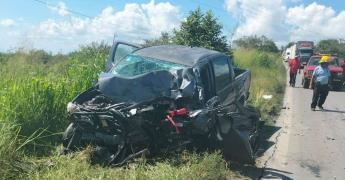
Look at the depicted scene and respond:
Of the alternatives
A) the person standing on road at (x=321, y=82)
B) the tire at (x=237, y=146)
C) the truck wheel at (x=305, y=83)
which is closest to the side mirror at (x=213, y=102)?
the tire at (x=237, y=146)

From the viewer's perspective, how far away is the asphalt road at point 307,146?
832cm

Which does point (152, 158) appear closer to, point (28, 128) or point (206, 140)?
point (206, 140)

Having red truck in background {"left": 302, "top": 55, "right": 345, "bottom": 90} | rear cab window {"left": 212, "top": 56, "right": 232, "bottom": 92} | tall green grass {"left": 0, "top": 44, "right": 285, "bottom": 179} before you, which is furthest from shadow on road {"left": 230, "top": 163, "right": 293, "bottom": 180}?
red truck in background {"left": 302, "top": 55, "right": 345, "bottom": 90}

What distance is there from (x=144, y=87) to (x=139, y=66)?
1.40 meters

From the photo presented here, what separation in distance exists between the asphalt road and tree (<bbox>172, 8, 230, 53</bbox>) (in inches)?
150

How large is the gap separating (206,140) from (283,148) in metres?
2.82

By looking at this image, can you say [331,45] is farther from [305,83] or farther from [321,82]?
[321,82]

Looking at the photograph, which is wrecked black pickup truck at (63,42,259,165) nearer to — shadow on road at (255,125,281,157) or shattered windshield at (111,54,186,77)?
shattered windshield at (111,54,186,77)

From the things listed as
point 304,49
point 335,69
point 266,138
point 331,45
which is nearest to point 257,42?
point 304,49

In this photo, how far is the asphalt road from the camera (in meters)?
8.32

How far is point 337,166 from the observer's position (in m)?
8.80

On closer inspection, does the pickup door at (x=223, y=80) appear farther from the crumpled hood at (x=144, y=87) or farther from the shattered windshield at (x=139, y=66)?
the crumpled hood at (x=144, y=87)

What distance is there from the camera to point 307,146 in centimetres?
1034

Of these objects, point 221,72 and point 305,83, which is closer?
point 221,72
